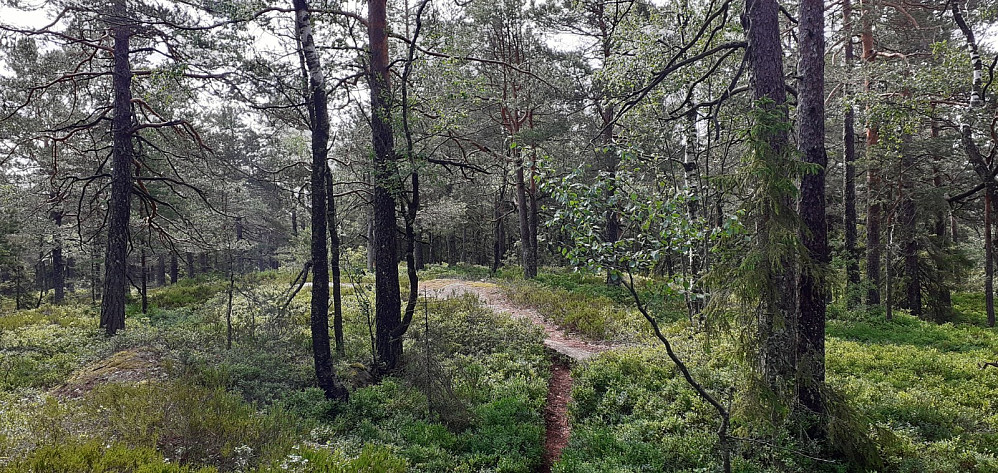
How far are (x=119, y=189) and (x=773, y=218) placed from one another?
12.8 m

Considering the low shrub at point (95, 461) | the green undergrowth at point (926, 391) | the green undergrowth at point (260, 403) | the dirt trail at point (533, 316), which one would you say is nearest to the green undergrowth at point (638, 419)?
the green undergrowth at point (260, 403)

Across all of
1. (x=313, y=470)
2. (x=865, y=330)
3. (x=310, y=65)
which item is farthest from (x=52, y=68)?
(x=865, y=330)

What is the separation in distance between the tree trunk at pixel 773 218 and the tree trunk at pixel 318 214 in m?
5.81

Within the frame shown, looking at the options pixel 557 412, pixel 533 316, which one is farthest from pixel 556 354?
pixel 533 316

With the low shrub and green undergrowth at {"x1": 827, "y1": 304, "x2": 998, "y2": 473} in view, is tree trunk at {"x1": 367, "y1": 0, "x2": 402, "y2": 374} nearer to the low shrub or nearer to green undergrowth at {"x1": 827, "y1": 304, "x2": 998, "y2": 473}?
the low shrub

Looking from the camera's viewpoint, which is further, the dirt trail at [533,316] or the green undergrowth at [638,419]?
the dirt trail at [533,316]

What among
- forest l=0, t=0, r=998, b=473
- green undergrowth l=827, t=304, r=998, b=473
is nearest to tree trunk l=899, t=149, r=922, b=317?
forest l=0, t=0, r=998, b=473

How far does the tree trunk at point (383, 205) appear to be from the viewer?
7.90 meters

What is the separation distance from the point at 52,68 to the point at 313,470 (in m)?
13.3

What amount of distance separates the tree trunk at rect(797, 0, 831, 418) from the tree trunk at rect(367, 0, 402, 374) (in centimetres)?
586

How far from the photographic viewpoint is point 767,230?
456cm

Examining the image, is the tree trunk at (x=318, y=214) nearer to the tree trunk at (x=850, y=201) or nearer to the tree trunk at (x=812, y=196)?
the tree trunk at (x=812, y=196)

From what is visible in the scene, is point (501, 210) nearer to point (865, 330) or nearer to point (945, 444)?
point (865, 330)

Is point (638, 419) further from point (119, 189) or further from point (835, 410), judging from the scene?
point (119, 189)
